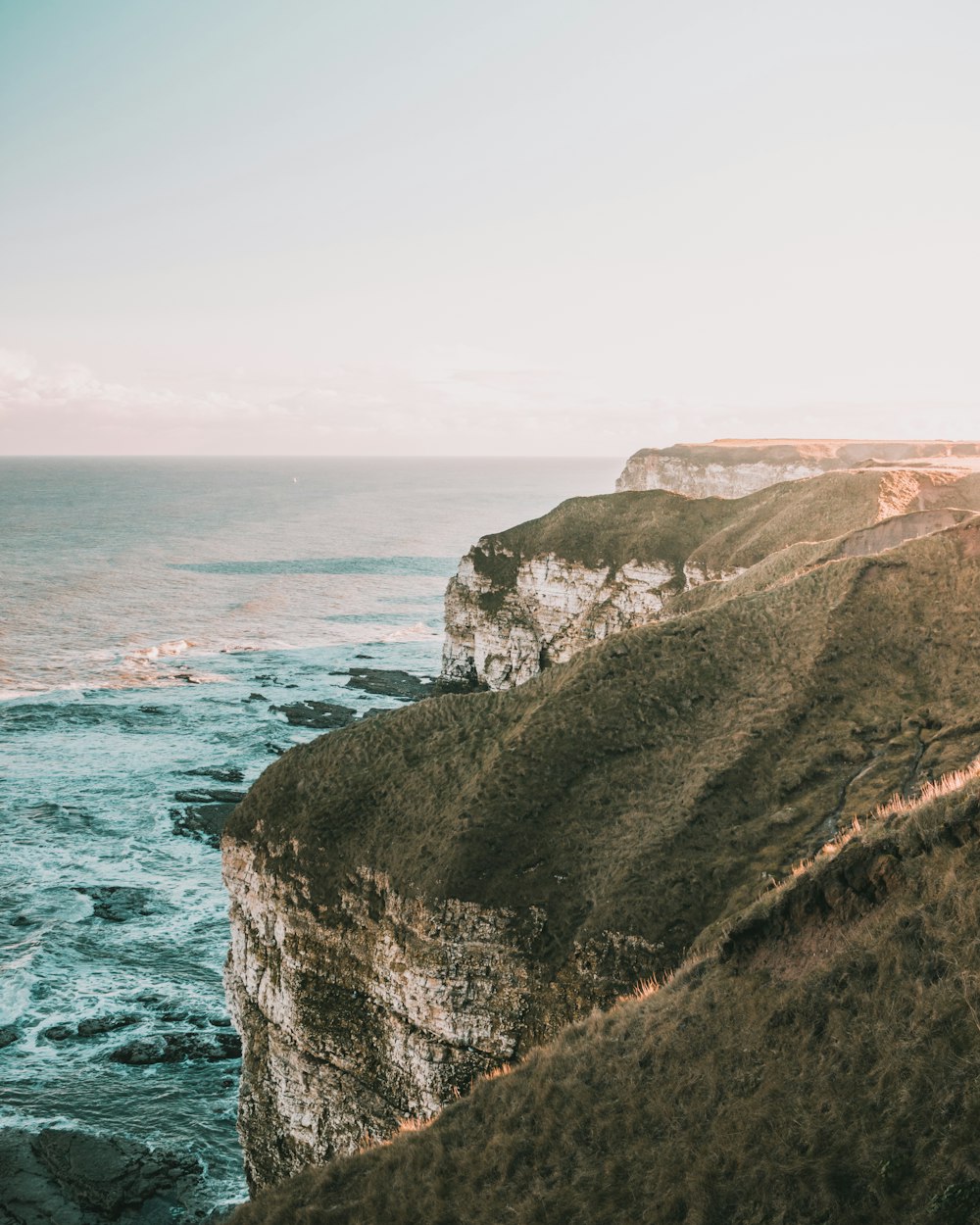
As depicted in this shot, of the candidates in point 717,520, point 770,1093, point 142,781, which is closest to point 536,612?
point 717,520

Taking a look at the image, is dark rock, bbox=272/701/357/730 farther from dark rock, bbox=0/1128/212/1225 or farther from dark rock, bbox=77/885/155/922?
dark rock, bbox=0/1128/212/1225

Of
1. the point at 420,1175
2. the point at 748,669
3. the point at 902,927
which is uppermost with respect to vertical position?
the point at 748,669

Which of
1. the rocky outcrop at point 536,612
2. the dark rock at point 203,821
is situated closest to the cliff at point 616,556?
the rocky outcrop at point 536,612

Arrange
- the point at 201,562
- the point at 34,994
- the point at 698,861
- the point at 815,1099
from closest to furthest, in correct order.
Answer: the point at 815,1099 → the point at 698,861 → the point at 34,994 → the point at 201,562

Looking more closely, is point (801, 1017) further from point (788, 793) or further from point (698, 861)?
point (788, 793)

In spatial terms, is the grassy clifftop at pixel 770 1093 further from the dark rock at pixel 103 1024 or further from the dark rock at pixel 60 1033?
the dark rock at pixel 60 1033

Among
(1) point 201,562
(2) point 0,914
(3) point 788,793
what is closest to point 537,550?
(2) point 0,914

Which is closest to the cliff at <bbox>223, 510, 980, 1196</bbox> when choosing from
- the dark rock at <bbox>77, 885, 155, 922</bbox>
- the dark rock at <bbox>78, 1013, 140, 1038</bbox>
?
the dark rock at <bbox>78, 1013, 140, 1038</bbox>
